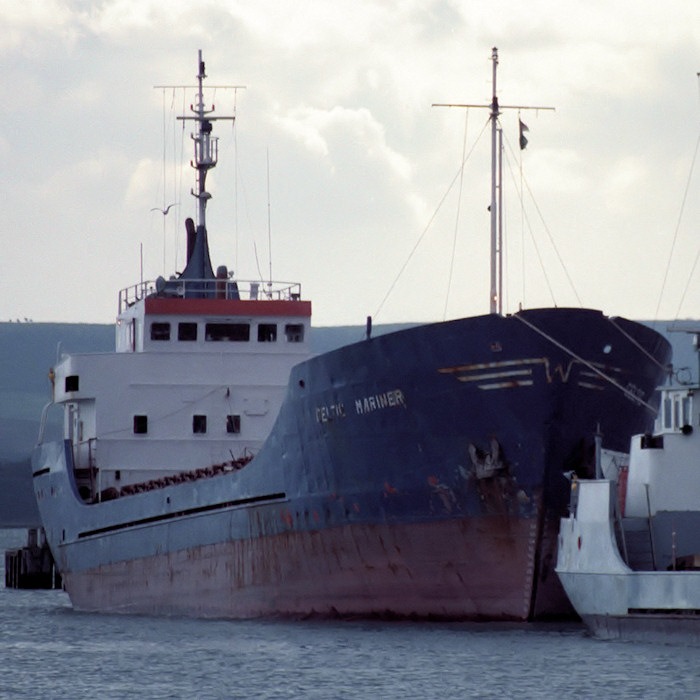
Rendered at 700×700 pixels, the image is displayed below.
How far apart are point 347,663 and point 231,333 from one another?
602 inches

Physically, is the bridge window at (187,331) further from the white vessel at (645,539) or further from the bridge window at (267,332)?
the white vessel at (645,539)

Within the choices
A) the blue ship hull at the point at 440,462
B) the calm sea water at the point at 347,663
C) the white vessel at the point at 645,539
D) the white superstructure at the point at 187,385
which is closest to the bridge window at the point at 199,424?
the white superstructure at the point at 187,385

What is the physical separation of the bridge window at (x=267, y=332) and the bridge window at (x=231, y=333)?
0.30 m

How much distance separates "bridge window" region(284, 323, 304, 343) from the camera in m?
44.0

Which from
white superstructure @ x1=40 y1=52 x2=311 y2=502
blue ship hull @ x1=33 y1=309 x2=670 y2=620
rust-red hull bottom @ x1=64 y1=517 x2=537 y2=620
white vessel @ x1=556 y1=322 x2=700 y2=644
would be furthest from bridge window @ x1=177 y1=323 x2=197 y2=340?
white vessel @ x1=556 y1=322 x2=700 y2=644

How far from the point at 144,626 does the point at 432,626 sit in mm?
8012

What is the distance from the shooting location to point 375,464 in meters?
34.3

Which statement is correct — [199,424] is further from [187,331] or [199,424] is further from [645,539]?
[645,539]

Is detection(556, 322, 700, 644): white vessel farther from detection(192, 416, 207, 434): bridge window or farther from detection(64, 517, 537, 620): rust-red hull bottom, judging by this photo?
detection(192, 416, 207, 434): bridge window

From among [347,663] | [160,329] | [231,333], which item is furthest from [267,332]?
[347,663]

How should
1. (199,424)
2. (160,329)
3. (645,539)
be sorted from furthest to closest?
(160,329), (199,424), (645,539)

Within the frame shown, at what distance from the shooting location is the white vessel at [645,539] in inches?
1168

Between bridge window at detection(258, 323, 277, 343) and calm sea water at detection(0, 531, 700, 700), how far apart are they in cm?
876

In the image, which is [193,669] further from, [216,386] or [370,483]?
[216,386]
